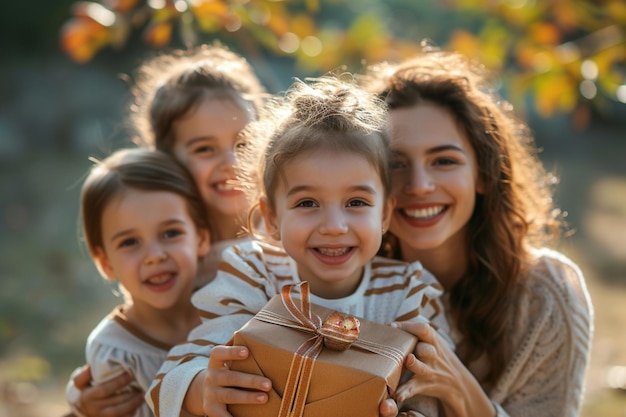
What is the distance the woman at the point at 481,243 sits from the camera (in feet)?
7.55

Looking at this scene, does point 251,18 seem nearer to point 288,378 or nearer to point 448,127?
point 448,127

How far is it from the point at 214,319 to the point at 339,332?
46 centimetres

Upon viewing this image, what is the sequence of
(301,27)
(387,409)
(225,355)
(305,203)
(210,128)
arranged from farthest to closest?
(301,27) → (210,128) → (305,203) → (225,355) → (387,409)

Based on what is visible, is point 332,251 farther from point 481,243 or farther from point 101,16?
point 101,16

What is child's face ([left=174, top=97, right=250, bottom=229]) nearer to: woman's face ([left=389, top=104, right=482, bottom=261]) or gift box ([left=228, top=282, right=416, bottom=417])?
woman's face ([left=389, top=104, right=482, bottom=261])

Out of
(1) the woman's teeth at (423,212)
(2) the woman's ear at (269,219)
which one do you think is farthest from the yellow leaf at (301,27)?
(2) the woman's ear at (269,219)

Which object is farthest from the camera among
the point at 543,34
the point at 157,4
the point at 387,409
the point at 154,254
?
the point at 543,34

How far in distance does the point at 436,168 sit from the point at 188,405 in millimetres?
981

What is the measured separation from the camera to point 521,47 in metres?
3.32

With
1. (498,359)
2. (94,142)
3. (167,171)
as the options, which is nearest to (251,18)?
(167,171)

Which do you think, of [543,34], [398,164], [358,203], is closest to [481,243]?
[398,164]

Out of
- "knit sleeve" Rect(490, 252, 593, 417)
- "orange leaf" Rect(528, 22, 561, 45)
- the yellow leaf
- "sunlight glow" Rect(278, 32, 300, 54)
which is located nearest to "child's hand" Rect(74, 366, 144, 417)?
"knit sleeve" Rect(490, 252, 593, 417)

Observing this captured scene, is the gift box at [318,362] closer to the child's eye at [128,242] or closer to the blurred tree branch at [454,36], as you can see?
the child's eye at [128,242]

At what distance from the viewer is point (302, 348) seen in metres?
1.67
